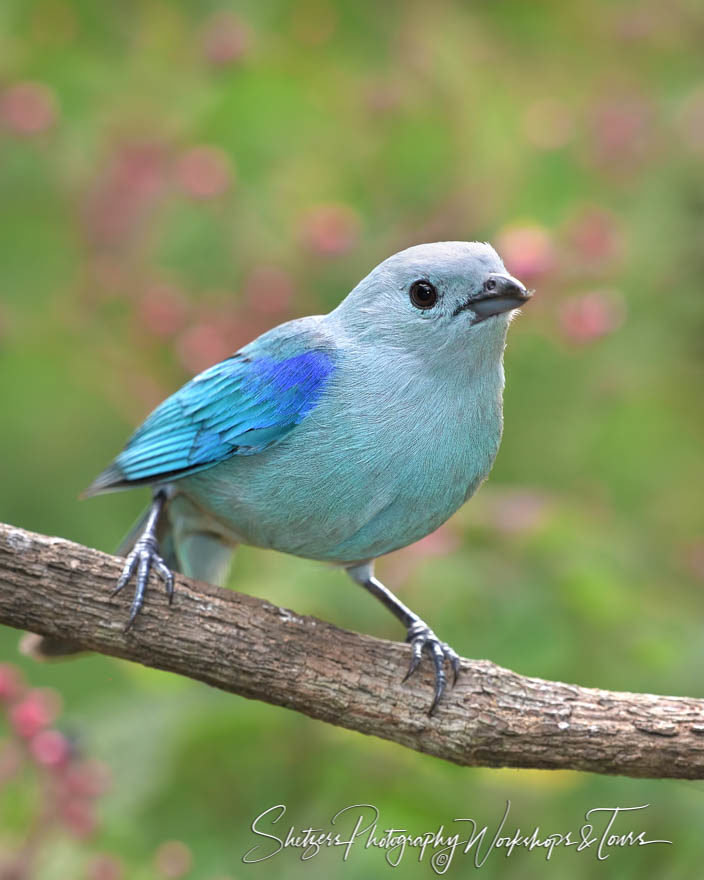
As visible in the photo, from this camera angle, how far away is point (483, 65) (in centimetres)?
500

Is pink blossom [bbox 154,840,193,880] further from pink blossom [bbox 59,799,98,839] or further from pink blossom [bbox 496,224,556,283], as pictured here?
pink blossom [bbox 496,224,556,283]

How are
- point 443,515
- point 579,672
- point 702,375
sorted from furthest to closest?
point 702,375, point 579,672, point 443,515

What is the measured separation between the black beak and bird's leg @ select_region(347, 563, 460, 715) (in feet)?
3.25

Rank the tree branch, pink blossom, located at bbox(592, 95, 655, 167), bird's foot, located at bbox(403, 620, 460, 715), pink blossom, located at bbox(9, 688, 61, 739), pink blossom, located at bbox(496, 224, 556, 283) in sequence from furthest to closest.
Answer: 1. pink blossom, located at bbox(592, 95, 655, 167)
2. pink blossom, located at bbox(496, 224, 556, 283)
3. bird's foot, located at bbox(403, 620, 460, 715)
4. pink blossom, located at bbox(9, 688, 61, 739)
5. the tree branch

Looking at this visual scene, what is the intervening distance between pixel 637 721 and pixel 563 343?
1.68m

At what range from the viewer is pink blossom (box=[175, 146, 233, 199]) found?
4.75m

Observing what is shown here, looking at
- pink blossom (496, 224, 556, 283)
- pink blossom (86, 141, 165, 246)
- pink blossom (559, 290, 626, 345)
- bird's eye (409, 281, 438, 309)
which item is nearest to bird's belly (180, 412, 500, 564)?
bird's eye (409, 281, 438, 309)

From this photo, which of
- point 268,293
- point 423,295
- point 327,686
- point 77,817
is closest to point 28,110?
point 268,293

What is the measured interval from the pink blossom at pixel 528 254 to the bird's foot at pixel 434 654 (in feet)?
4.05

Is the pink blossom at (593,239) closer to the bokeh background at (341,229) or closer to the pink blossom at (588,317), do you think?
the bokeh background at (341,229)

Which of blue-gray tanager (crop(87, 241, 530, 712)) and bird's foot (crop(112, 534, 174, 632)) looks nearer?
bird's foot (crop(112, 534, 174, 632))

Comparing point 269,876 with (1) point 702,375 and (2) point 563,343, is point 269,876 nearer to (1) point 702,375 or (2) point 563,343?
(2) point 563,343

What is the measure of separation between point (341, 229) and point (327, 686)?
1.88 meters

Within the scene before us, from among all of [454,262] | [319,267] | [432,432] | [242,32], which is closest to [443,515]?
[432,432]
